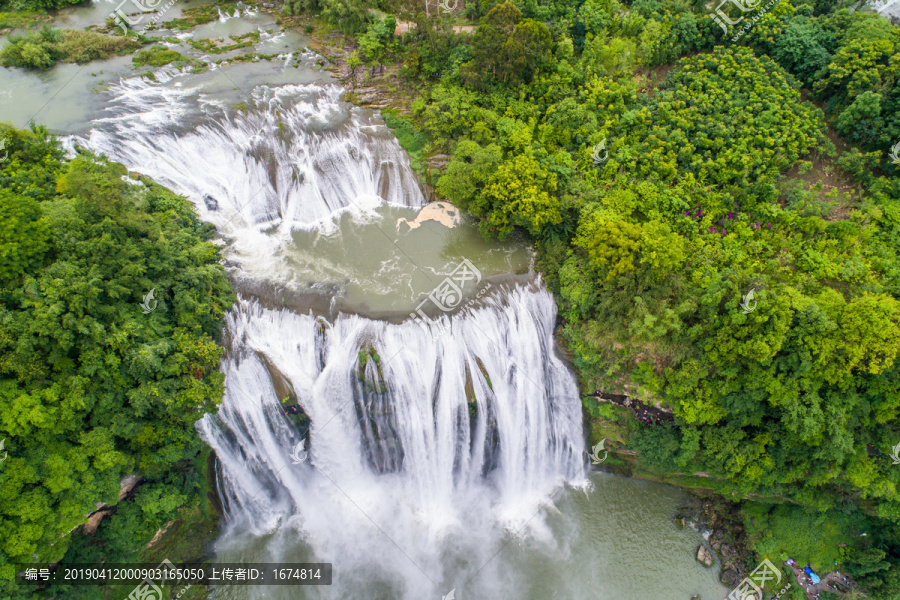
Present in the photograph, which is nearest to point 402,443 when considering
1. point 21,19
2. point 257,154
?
point 257,154

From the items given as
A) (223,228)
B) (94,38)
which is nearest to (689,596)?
(223,228)

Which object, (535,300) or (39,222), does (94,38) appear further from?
(535,300)

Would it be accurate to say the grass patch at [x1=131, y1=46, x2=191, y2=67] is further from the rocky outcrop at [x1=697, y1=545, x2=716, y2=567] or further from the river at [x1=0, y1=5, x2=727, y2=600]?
the rocky outcrop at [x1=697, y1=545, x2=716, y2=567]

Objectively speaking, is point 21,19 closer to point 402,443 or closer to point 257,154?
point 257,154

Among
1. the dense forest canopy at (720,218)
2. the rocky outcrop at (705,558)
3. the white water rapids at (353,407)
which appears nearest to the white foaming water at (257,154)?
the white water rapids at (353,407)

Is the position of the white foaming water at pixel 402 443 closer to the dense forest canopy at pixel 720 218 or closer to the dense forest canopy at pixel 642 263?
the dense forest canopy at pixel 642 263

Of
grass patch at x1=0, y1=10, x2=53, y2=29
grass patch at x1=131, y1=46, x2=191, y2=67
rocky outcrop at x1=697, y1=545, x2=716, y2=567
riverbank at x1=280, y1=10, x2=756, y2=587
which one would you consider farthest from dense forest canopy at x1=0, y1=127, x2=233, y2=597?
rocky outcrop at x1=697, y1=545, x2=716, y2=567
